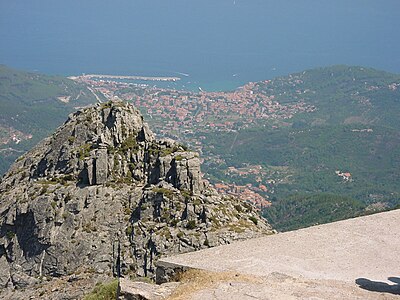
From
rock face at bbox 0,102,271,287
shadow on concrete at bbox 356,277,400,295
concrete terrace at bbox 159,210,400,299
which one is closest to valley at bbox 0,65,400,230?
rock face at bbox 0,102,271,287

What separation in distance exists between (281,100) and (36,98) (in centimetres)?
7551

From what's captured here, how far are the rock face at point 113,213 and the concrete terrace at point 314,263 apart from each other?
713cm

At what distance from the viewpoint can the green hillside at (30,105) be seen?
128 metres

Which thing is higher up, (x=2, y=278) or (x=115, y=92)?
(x=115, y=92)

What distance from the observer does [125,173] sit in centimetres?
2288

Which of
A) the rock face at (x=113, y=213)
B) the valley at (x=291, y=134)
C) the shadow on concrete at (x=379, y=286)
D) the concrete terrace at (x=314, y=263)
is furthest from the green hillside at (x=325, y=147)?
the shadow on concrete at (x=379, y=286)

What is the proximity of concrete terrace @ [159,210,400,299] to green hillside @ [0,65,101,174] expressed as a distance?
3933 inches

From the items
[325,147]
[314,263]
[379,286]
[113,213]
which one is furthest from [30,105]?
[379,286]

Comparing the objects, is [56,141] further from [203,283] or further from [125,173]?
[203,283]

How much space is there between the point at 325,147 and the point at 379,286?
122366 millimetres

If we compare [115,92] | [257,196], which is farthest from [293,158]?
[115,92]

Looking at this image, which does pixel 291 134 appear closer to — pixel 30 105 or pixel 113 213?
pixel 30 105

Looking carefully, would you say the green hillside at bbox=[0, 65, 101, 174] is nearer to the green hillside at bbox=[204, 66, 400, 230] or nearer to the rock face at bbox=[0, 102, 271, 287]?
the green hillside at bbox=[204, 66, 400, 230]

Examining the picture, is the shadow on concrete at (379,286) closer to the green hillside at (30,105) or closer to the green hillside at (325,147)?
the green hillside at (325,147)
